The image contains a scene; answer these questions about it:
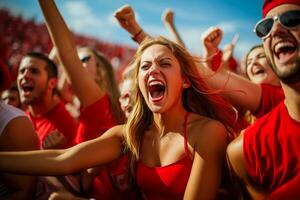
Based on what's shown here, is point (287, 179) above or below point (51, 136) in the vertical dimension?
below

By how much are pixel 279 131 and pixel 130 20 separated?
1.50 metres

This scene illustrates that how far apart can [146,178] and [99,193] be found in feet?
2.68

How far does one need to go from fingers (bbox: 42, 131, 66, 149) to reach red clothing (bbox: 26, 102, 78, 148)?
0.58ft

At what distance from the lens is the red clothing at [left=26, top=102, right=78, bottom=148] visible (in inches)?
125

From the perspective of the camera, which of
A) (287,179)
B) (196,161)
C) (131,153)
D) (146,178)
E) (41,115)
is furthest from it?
(41,115)

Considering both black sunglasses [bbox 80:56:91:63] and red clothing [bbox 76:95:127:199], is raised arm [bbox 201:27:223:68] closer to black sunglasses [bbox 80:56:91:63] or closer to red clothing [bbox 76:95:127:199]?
red clothing [bbox 76:95:127:199]

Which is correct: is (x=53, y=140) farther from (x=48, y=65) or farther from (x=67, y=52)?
(x=48, y=65)

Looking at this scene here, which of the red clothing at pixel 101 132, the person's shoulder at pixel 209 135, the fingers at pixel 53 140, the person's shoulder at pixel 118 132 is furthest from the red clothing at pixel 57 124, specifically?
the person's shoulder at pixel 209 135

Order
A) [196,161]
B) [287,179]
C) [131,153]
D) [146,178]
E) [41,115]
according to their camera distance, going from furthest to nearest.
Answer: [41,115], [131,153], [146,178], [196,161], [287,179]

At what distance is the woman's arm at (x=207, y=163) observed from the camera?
71.1 inches

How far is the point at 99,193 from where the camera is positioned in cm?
267

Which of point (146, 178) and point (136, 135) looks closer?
point (146, 178)

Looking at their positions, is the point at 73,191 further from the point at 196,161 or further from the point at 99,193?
the point at 196,161

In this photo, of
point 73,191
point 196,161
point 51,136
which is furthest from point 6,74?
point 196,161
